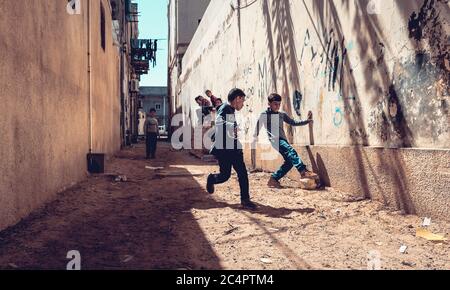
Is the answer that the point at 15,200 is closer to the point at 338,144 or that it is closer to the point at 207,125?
the point at 338,144

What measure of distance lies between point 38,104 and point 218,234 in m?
2.50

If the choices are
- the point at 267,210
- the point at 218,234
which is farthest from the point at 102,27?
the point at 218,234

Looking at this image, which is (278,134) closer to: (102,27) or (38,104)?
(38,104)

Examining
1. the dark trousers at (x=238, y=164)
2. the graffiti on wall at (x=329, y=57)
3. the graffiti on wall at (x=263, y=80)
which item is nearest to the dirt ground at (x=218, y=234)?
the dark trousers at (x=238, y=164)

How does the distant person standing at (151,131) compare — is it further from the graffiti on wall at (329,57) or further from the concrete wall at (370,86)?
the graffiti on wall at (329,57)

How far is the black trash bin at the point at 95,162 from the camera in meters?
7.79

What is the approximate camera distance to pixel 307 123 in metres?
6.34

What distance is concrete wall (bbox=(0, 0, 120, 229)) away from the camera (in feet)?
11.3

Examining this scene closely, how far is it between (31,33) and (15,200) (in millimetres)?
1777

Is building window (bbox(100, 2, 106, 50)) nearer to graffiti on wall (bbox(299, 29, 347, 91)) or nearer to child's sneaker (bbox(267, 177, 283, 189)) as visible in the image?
graffiti on wall (bbox(299, 29, 347, 91))

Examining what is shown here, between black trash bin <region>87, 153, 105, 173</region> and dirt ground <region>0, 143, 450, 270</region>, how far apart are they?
7.22ft

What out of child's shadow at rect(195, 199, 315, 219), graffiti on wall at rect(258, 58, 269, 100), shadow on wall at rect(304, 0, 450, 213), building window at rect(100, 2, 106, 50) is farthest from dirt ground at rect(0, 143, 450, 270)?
building window at rect(100, 2, 106, 50)

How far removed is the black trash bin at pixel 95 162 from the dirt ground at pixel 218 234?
2.20 m
